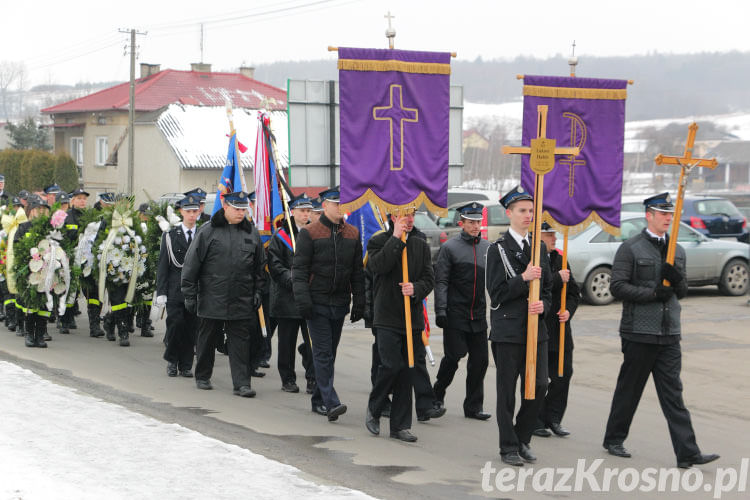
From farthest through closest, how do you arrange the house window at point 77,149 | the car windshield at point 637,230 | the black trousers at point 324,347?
the house window at point 77,149
the car windshield at point 637,230
the black trousers at point 324,347

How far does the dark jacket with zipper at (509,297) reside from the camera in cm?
732

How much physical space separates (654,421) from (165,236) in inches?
222

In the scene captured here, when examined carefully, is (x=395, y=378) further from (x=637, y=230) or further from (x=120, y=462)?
(x=637, y=230)

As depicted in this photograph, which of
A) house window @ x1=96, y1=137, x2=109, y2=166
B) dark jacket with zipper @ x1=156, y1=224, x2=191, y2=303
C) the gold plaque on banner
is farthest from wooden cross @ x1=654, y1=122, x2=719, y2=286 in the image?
house window @ x1=96, y1=137, x2=109, y2=166

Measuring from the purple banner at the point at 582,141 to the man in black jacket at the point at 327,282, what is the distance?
191cm

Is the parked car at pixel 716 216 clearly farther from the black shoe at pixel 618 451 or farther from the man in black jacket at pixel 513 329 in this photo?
the man in black jacket at pixel 513 329

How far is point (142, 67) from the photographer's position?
59938mm

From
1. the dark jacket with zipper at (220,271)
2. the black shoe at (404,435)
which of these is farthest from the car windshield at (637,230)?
the black shoe at (404,435)

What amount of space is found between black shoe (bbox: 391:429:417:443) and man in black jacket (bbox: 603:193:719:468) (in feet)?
5.18

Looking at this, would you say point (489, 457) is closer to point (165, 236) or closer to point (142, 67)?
point (165, 236)

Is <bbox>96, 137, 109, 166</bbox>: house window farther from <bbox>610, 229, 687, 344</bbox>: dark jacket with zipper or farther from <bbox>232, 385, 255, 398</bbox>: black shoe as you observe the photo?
<bbox>610, 229, 687, 344</bbox>: dark jacket with zipper

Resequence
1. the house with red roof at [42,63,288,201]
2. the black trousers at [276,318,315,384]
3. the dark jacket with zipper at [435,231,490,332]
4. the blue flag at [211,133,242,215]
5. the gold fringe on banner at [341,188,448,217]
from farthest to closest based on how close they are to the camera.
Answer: the house with red roof at [42,63,288,201] < the blue flag at [211,133,242,215] < the black trousers at [276,318,315,384] < the gold fringe on banner at [341,188,448,217] < the dark jacket with zipper at [435,231,490,332]

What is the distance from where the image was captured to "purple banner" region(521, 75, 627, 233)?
9336mm

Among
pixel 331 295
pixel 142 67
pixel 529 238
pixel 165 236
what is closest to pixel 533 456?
pixel 529 238
